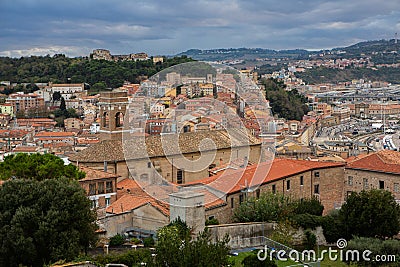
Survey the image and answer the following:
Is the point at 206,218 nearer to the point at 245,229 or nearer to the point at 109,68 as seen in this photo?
the point at 245,229

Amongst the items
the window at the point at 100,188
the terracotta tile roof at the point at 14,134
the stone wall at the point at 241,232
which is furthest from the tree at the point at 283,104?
the stone wall at the point at 241,232

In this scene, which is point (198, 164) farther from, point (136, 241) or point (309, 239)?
point (309, 239)

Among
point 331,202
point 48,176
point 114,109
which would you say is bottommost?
point 331,202

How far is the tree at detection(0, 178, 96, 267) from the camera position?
13.4m

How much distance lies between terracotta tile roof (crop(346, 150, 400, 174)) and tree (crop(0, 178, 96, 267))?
474 inches

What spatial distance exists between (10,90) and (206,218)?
281ft

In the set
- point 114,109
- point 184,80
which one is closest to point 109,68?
point 114,109

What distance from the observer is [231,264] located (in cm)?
1175

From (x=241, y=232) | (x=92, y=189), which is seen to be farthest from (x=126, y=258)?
(x=92, y=189)

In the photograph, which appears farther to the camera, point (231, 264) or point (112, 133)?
point (112, 133)

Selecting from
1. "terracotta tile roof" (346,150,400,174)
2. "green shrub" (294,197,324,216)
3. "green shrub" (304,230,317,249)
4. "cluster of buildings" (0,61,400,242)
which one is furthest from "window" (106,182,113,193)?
"terracotta tile roof" (346,150,400,174)
